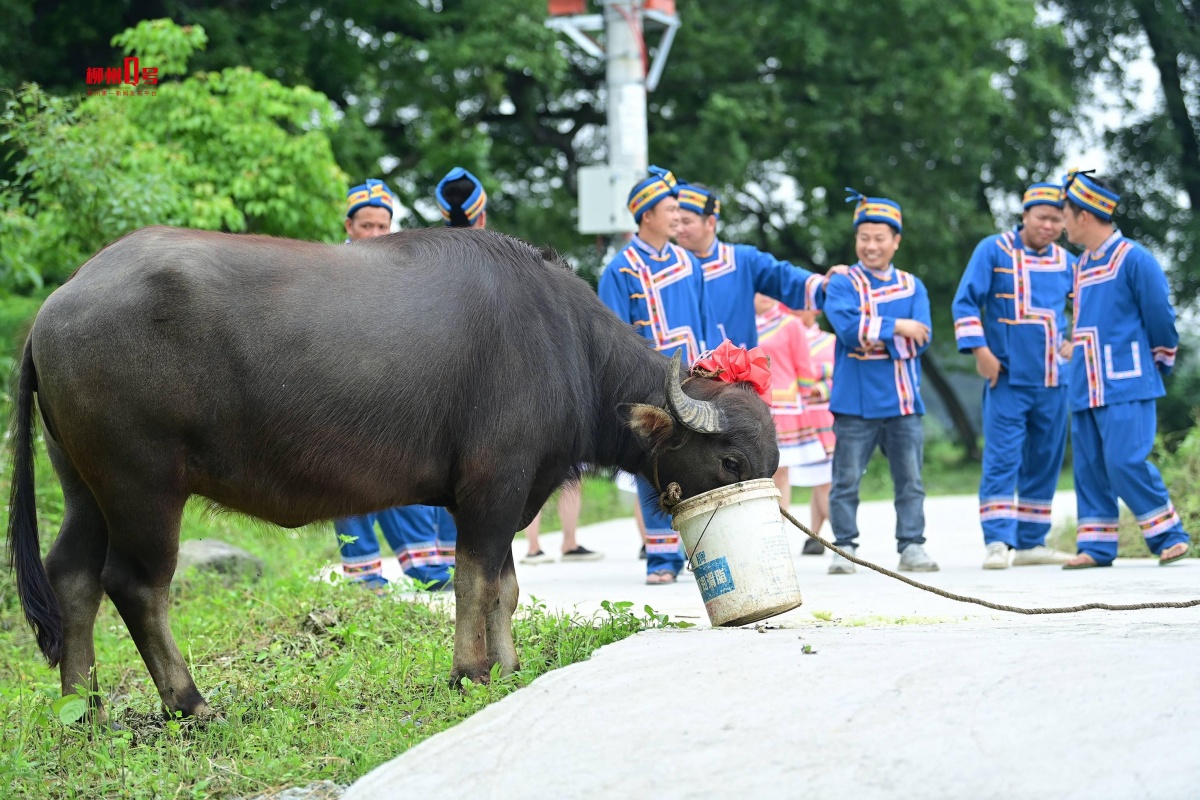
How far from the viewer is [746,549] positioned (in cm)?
549

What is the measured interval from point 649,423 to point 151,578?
1970 mm

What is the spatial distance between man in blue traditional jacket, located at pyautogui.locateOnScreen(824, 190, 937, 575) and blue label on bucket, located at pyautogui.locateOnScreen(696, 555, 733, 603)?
3.18m

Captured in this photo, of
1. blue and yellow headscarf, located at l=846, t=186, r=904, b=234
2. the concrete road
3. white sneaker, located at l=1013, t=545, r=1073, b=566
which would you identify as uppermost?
blue and yellow headscarf, located at l=846, t=186, r=904, b=234

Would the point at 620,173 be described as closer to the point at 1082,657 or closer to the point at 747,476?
the point at 747,476

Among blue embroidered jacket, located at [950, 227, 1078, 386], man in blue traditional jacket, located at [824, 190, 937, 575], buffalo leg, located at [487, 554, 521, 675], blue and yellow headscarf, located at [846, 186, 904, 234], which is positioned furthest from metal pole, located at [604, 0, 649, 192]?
buffalo leg, located at [487, 554, 521, 675]

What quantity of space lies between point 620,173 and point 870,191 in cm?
1112

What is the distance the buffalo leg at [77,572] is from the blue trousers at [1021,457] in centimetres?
559

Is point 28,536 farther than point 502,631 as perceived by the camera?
No

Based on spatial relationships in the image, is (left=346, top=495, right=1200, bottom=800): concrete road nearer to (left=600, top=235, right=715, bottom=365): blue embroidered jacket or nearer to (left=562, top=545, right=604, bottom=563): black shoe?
(left=600, top=235, right=715, bottom=365): blue embroidered jacket

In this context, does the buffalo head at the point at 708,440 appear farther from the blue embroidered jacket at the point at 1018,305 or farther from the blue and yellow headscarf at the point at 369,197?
the blue embroidered jacket at the point at 1018,305

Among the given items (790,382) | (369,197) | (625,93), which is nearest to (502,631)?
(369,197)

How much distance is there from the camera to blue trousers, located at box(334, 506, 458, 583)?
26.3ft

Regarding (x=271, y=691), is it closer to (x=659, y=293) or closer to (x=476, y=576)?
(x=476, y=576)

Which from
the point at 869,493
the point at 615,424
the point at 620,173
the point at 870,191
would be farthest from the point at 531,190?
the point at 615,424
